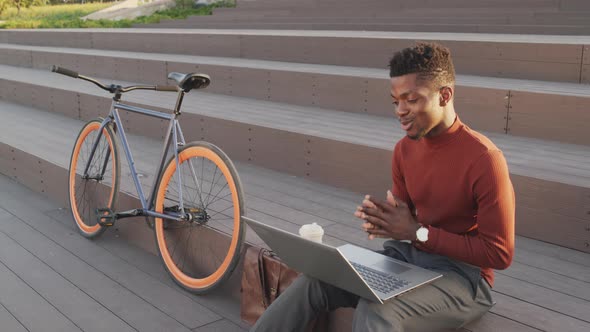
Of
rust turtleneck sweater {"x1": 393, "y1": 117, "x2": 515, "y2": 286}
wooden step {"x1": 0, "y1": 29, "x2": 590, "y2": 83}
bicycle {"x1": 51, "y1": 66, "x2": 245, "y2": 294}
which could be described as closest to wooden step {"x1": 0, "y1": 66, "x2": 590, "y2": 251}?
bicycle {"x1": 51, "y1": 66, "x2": 245, "y2": 294}

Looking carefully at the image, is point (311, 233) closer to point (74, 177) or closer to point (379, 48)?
point (74, 177)

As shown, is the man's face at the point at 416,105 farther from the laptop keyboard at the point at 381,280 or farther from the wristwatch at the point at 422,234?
the laptop keyboard at the point at 381,280

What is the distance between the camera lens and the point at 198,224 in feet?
10.7

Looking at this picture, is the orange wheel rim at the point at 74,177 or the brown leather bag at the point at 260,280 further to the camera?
the orange wheel rim at the point at 74,177

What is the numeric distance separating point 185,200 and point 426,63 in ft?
5.88

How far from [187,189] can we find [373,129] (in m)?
1.28

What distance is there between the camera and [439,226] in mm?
2154

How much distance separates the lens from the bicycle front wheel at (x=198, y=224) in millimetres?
2992

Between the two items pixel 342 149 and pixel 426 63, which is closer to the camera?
pixel 426 63

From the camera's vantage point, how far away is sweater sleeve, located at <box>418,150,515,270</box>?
192cm

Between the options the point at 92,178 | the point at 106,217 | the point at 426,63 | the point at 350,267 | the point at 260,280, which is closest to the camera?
the point at 350,267

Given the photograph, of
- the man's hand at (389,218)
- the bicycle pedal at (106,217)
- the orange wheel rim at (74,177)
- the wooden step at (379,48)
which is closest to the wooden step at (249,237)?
the orange wheel rim at (74,177)

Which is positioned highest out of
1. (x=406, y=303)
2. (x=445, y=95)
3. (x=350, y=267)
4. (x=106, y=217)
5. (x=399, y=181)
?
(x=445, y=95)

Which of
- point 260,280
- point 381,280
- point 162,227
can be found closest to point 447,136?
point 381,280
